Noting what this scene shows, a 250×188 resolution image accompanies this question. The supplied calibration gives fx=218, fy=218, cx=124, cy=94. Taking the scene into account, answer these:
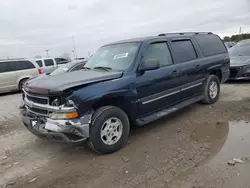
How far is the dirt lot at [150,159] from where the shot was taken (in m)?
2.83

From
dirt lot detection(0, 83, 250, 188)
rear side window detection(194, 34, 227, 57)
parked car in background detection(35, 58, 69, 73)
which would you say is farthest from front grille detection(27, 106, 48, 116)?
parked car in background detection(35, 58, 69, 73)

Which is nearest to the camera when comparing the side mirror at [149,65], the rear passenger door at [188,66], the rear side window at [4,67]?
the side mirror at [149,65]

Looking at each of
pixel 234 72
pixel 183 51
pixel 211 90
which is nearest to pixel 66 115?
pixel 183 51

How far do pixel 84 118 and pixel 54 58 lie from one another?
10936 millimetres

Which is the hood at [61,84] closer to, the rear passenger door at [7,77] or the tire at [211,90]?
the tire at [211,90]

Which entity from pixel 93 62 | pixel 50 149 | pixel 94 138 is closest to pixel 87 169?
pixel 94 138

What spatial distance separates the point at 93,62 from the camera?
489 centimetres

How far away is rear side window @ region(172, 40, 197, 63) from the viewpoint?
4.86 m

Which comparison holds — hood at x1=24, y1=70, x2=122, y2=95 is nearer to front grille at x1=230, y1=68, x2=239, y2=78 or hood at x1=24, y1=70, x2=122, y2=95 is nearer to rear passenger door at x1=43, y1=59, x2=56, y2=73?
front grille at x1=230, y1=68, x2=239, y2=78

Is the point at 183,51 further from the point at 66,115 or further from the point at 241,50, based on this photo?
the point at 241,50

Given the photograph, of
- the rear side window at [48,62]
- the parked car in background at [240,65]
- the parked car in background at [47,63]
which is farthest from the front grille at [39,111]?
the rear side window at [48,62]

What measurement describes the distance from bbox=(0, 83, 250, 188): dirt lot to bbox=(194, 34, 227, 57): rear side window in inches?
70.3

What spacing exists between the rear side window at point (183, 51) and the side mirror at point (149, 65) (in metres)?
1.00

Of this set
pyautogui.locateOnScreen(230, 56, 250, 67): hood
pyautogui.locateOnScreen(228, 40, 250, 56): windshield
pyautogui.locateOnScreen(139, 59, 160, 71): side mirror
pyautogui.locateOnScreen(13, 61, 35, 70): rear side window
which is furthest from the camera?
pyautogui.locateOnScreen(13, 61, 35, 70): rear side window
